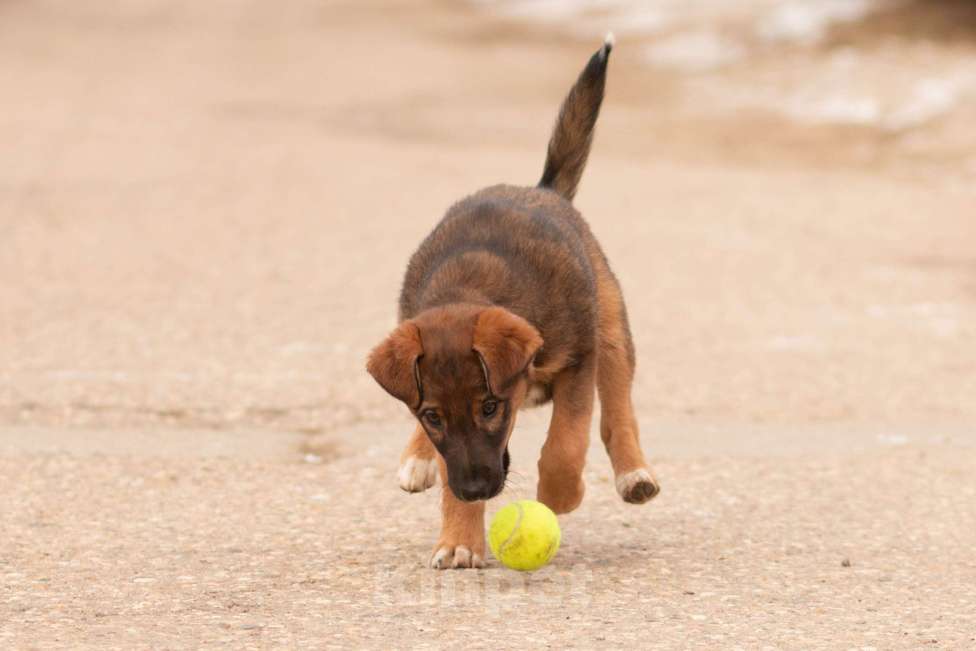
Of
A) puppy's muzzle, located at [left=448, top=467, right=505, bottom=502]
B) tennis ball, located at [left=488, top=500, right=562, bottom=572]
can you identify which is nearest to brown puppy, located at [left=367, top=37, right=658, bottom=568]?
puppy's muzzle, located at [left=448, top=467, right=505, bottom=502]

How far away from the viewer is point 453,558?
5020 mm

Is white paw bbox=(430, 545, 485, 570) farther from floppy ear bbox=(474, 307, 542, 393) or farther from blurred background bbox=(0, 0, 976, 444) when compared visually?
blurred background bbox=(0, 0, 976, 444)

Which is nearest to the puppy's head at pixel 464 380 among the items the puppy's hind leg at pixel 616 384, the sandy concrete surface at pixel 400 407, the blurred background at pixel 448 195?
the sandy concrete surface at pixel 400 407

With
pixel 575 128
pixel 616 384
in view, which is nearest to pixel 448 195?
pixel 575 128

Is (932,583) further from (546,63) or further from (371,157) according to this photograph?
(546,63)

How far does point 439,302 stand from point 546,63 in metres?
18.4

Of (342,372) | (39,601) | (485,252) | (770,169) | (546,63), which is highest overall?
(546,63)

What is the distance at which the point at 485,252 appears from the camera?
526 centimetres

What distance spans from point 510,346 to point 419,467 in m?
1.14

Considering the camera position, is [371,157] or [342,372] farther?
[371,157]

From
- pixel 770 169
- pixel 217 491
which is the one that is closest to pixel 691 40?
pixel 770 169

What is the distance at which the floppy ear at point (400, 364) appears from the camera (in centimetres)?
459

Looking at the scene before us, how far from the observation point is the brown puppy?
4582 mm

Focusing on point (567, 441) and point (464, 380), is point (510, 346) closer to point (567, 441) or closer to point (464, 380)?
Result: point (464, 380)
